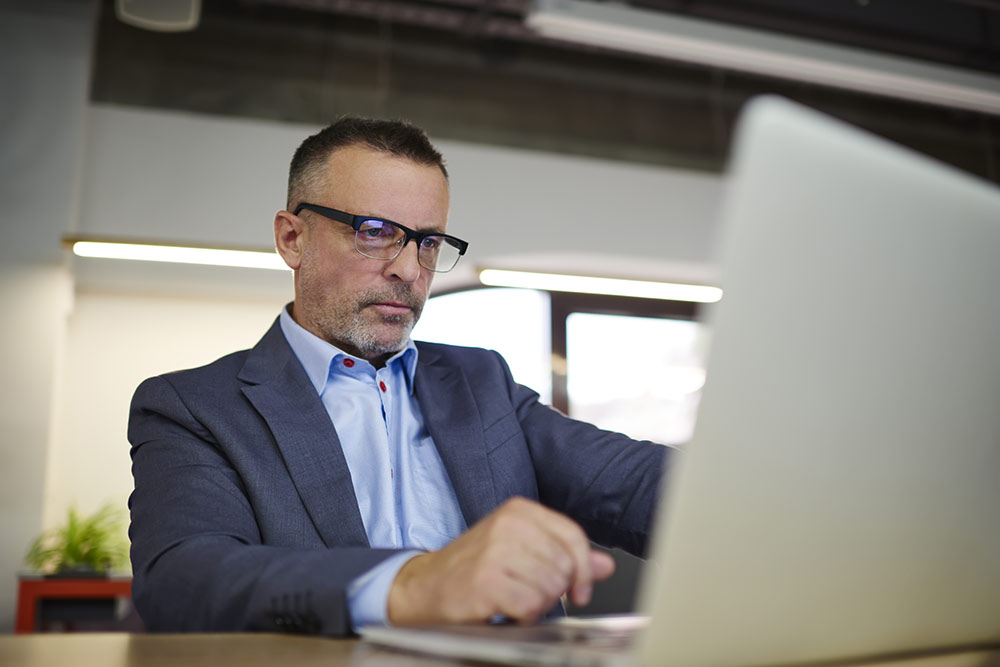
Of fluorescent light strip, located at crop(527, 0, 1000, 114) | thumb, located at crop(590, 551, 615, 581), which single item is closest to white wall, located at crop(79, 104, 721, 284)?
fluorescent light strip, located at crop(527, 0, 1000, 114)

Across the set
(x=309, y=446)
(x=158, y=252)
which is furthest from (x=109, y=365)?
(x=309, y=446)

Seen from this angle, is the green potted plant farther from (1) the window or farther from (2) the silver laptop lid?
(2) the silver laptop lid

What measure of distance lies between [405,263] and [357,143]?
24cm

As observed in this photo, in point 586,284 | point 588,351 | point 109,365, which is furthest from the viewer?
point 588,351

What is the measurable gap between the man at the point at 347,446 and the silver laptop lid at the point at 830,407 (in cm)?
35

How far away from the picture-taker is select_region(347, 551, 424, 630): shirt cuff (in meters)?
0.82

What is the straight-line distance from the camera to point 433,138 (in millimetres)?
6184

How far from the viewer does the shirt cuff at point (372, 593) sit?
0.82 metres

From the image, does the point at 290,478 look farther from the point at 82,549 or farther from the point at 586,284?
the point at 82,549

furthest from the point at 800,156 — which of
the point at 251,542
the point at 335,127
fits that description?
the point at 335,127

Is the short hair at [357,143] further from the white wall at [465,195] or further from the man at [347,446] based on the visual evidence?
the white wall at [465,195]

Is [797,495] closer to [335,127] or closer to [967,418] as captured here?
[967,418]

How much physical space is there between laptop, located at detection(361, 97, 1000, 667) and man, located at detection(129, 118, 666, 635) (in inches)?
13.7

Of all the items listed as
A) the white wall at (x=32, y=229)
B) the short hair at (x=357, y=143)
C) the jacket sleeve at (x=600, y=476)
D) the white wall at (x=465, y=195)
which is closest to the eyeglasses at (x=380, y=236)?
the short hair at (x=357, y=143)
